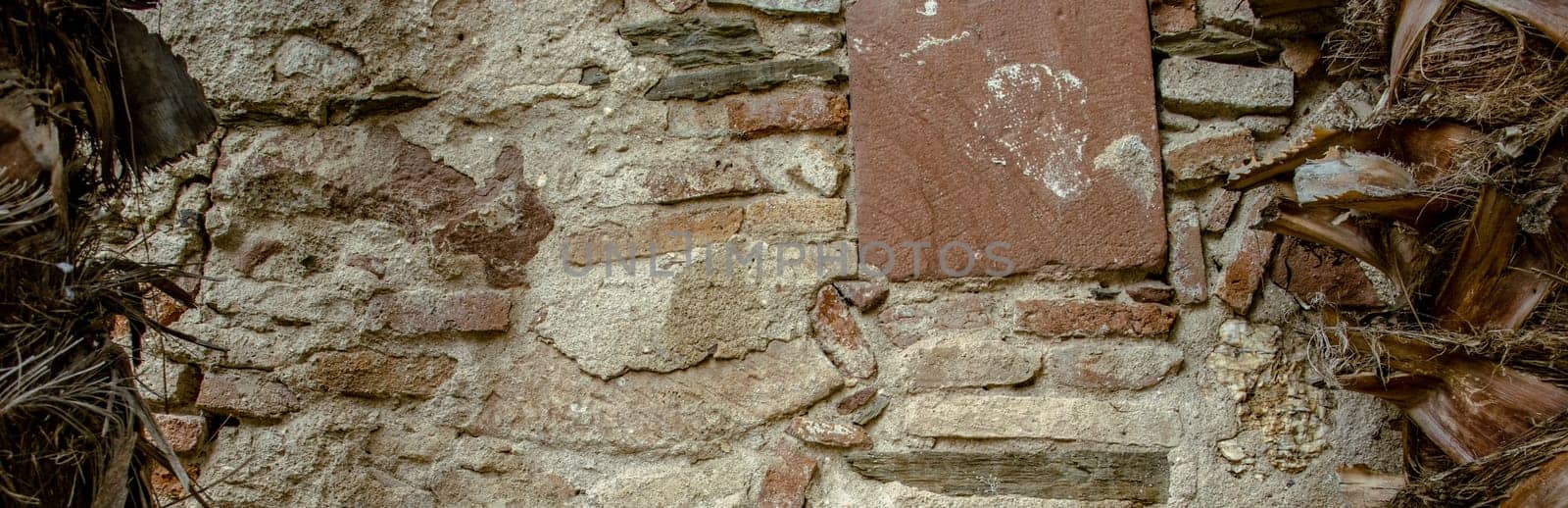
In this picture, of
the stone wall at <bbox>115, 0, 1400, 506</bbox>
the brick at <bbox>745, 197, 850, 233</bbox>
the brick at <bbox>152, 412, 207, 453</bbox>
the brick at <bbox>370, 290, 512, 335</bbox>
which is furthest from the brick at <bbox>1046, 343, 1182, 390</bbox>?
the brick at <bbox>152, 412, 207, 453</bbox>

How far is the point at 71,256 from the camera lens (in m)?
1.12

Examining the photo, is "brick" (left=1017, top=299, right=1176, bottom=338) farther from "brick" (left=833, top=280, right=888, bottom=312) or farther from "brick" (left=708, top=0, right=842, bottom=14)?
"brick" (left=708, top=0, right=842, bottom=14)

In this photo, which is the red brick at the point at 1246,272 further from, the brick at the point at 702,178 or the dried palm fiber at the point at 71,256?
the dried palm fiber at the point at 71,256

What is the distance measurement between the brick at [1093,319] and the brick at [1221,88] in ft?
1.06

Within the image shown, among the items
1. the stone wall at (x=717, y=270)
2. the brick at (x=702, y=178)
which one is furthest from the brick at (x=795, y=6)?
the brick at (x=702, y=178)

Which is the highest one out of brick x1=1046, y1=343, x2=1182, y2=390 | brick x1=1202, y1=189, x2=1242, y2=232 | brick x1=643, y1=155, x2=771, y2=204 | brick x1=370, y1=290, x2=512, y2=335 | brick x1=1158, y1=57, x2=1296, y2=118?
brick x1=1158, y1=57, x2=1296, y2=118

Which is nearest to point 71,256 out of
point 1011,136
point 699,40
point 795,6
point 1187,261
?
point 699,40

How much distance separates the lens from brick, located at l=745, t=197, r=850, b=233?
5.11ft

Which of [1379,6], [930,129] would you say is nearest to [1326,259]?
[1379,6]

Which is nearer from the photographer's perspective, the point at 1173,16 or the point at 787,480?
the point at 787,480

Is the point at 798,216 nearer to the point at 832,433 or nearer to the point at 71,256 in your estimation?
the point at 832,433

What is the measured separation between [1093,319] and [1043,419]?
0.54ft

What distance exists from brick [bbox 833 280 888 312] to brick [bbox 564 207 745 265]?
0.20 metres

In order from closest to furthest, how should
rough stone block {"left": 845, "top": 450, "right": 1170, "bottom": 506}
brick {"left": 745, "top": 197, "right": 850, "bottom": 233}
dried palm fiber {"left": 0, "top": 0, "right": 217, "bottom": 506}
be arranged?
dried palm fiber {"left": 0, "top": 0, "right": 217, "bottom": 506} < rough stone block {"left": 845, "top": 450, "right": 1170, "bottom": 506} < brick {"left": 745, "top": 197, "right": 850, "bottom": 233}
